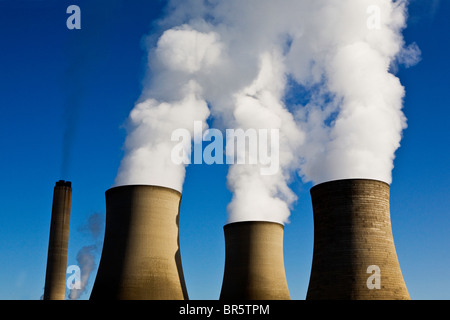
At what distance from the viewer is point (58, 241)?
74.5 feet

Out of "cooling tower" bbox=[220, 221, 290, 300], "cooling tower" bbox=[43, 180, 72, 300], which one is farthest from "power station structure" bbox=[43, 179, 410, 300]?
"cooling tower" bbox=[43, 180, 72, 300]

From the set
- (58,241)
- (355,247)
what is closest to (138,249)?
(355,247)

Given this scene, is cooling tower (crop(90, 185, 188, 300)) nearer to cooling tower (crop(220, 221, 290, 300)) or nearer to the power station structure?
the power station structure

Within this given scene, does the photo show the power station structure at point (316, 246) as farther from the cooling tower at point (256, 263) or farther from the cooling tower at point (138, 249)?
the cooling tower at point (256, 263)

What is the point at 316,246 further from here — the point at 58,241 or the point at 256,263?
the point at 58,241

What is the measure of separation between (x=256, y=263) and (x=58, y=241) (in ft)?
32.4

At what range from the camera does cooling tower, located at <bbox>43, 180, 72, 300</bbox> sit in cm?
2222

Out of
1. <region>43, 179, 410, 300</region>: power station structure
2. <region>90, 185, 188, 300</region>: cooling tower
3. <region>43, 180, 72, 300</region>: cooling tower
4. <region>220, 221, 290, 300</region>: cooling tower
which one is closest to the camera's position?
<region>43, 179, 410, 300</region>: power station structure

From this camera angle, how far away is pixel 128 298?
15.2m

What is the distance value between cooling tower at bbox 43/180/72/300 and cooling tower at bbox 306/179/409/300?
1303 cm

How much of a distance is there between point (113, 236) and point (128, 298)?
85.0 inches
